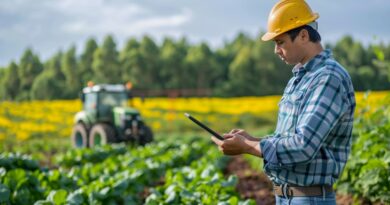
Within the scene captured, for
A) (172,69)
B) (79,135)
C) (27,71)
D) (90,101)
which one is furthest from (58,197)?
(172,69)

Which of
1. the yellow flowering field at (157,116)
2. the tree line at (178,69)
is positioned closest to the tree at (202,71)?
the tree line at (178,69)

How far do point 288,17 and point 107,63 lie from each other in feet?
117

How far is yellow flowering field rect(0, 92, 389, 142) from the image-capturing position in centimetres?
2030

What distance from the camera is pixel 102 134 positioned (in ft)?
44.4

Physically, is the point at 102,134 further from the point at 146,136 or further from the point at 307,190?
the point at 307,190

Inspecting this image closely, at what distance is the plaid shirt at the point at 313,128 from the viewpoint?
2.38 meters

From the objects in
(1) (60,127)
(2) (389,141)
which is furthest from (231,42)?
(2) (389,141)

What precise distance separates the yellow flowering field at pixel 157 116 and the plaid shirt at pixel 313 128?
1605 centimetres

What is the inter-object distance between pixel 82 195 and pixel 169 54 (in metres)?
41.2

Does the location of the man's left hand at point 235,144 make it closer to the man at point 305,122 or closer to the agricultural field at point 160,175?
the man at point 305,122

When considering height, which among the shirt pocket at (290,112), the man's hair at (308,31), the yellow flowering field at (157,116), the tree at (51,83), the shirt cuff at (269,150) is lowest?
the yellow flowering field at (157,116)

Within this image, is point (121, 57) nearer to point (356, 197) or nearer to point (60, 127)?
point (60, 127)

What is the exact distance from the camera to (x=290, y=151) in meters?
2.42

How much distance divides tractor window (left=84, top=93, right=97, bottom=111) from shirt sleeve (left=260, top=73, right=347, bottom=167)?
12.0 meters
